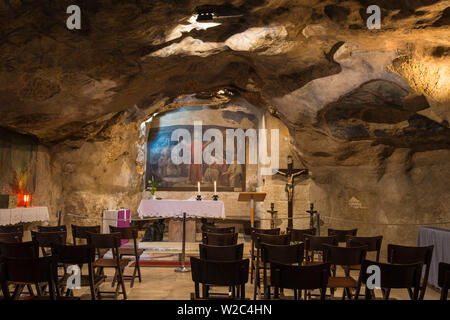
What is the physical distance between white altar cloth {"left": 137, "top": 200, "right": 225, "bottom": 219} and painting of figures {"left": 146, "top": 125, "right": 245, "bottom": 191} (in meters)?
4.46

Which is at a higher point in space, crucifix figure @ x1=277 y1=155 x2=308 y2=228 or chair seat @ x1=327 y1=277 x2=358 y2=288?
crucifix figure @ x1=277 y1=155 x2=308 y2=228

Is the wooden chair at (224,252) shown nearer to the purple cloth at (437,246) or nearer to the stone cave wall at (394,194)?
the purple cloth at (437,246)

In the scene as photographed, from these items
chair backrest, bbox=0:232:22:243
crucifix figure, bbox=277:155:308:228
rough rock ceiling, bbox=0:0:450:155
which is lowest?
chair backrest, bbox=0:232:22:243

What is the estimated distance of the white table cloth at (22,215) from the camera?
7734 mm

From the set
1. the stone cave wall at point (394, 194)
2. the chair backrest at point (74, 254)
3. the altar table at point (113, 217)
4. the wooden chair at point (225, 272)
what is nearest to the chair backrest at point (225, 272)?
the wooden chair at point (225, 272)

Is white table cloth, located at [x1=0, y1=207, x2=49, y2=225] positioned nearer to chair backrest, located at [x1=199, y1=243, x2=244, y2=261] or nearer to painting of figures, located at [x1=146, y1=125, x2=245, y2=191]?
chair backrest, located at [x1=199, y1=243, x2=244, y2=261]

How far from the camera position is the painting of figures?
14.7 meters

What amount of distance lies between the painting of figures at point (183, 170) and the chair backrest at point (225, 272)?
11017 mm

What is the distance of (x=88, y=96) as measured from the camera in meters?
7.89

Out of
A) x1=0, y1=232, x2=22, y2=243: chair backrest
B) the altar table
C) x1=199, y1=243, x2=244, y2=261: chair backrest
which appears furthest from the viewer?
the altar table

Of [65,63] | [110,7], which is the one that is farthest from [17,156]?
[110,7]

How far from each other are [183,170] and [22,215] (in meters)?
7.22

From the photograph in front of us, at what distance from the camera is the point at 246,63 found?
8.73 metres

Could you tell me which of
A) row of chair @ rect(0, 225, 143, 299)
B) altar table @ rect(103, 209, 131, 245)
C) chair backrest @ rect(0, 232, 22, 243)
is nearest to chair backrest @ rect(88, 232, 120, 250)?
row of chair @ rect(0, 225, 143, 299)
